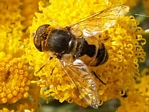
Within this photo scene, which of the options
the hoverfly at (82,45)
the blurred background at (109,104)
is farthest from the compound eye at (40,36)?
the blurred background at (109,104)

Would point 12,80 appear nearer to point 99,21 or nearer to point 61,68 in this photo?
point 61,68

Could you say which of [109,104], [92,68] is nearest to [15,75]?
[92,68]

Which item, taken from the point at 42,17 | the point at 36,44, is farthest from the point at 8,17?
the point at 36,44

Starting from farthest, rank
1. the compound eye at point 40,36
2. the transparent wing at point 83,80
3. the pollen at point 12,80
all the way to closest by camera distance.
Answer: the pollen at point 12,80 < the compound eye at point 40,36 < the transparent wing at point 83,80

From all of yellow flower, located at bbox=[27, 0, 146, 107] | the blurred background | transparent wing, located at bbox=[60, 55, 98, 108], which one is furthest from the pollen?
the blurred background

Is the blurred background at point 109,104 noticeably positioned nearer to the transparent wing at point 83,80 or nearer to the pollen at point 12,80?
the pollen at point 12,80

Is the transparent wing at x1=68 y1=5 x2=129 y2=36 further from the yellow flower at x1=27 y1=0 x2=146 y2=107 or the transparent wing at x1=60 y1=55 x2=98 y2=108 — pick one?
the transparent wing at x1=60 y1=55 x2=98 y2=108

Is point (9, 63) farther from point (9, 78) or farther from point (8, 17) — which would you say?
point (8, 17)
